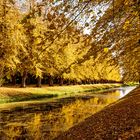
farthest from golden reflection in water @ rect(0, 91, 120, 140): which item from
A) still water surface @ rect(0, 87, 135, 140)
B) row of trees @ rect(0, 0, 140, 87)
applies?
row of trees @ rect(0, 0, 140, 87)

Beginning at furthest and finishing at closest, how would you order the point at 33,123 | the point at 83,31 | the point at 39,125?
the point at 33,123 < the point at 39,125 < the point at 83,31

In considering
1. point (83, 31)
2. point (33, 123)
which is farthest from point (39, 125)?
point (83, 31)

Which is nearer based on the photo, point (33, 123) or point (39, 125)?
point (39, 125)

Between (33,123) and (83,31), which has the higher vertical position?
(83,31)

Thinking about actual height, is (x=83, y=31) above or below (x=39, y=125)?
above

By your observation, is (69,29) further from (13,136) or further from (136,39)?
(13,136)

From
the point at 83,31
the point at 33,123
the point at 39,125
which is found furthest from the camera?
the point at 33,123

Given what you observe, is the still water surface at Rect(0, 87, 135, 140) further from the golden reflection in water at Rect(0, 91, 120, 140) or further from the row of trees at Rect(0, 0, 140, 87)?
the row of trees at Rect(0, 0, 140, 87)

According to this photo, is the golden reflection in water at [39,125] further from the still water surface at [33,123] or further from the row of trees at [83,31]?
the row of trees at [83,31]

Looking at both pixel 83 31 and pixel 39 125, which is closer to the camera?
pixel 83 31

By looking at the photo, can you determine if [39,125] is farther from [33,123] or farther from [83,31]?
[83,31]

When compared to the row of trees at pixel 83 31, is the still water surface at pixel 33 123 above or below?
below

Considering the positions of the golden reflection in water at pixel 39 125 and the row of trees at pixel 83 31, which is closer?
the row of trees at pixel 83 31

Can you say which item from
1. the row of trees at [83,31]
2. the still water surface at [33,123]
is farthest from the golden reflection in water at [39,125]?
the row of trees at [83,31]
